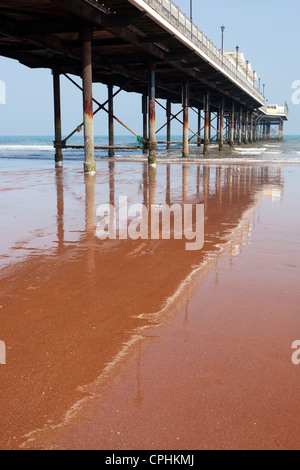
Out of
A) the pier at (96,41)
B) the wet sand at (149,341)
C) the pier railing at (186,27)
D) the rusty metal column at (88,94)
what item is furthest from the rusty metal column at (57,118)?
the wet sand at (149,341)

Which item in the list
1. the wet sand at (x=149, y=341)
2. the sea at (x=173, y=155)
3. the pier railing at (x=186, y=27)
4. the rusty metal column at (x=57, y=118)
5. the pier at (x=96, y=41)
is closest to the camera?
the wet sand at (x=149, y=341)

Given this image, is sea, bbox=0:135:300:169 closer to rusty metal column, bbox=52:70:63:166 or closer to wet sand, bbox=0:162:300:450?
rusty metal column, bbox=52:70:63:166

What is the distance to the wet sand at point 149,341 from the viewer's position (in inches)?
82.7

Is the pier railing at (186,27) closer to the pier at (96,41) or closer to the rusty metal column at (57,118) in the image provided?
the pier at (96,41)

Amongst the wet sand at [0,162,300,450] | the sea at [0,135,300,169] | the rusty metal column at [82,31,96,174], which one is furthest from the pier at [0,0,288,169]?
the wet sand at [0,162,300,450]

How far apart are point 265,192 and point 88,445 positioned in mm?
9365

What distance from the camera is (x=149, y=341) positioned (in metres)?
2.94

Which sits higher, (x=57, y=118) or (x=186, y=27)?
(x=186, y=27)

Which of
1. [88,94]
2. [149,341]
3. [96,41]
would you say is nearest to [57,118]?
[96,41]

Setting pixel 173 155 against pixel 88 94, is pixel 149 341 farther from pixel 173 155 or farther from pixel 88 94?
pixel 173 155

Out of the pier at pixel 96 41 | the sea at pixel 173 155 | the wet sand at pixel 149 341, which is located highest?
the pier at pixel 96 41

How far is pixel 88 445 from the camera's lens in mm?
1978

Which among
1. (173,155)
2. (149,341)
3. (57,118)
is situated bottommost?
(149,341)

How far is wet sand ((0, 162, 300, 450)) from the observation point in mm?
2100
